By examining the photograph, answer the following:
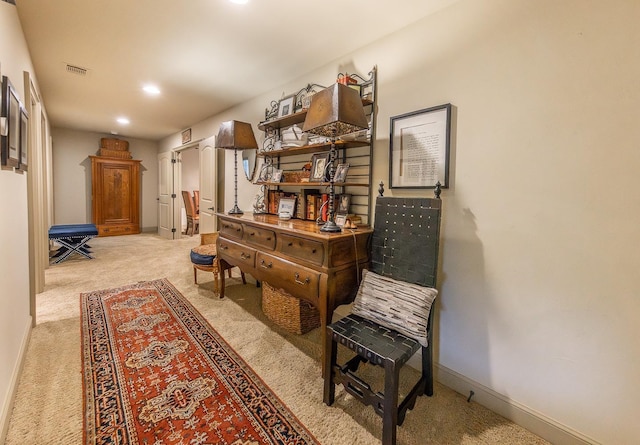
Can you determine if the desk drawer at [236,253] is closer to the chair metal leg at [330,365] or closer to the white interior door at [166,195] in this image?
the chair metal leg at [330,365]

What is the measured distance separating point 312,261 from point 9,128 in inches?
70.5

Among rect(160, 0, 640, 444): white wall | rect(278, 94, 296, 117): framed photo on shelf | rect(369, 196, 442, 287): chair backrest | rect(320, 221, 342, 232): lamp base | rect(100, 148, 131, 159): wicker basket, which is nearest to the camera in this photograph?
rect(160, 0, 640, 444): white wall

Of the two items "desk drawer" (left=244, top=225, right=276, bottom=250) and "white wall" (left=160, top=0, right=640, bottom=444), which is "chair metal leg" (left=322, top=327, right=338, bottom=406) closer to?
"white wall" (left=160, top=0, right=640, bottom=444)

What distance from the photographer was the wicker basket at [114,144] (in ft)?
20.2

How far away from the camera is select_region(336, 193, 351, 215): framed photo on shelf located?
2.23 m

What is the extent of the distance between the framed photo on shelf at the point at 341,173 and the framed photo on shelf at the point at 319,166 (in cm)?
10

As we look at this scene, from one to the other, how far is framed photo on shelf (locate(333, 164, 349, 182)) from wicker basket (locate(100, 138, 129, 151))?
6334mm

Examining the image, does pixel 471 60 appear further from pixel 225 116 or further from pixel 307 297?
pixel 225 116

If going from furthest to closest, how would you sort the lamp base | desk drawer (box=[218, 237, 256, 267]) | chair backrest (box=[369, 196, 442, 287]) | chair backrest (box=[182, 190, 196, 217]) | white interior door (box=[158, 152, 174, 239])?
chair backrest (box=[182, 190, 196, 217]), white interior door (box=[158, 152, 174, 239]), desk drawer (box=[218, 237, 256, 267]), the lamp base, chair backrest (box=[369, 196, 442, 287])

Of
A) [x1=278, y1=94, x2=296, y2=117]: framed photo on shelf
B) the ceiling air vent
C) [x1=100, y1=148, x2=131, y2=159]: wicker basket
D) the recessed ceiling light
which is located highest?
the recessed ceiling light

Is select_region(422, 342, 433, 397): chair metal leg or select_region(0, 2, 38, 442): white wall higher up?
select_region(0, 2, 38, 442): white wall

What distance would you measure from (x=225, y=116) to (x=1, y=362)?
339 centimetres

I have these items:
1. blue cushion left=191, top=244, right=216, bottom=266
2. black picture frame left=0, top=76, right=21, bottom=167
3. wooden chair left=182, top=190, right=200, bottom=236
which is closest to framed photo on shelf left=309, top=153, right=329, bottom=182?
blue cushion left=191, top=244, right=216, bottom=266

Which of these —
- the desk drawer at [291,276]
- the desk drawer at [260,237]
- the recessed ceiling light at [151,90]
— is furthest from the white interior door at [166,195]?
the desk drawer at [291,276]
